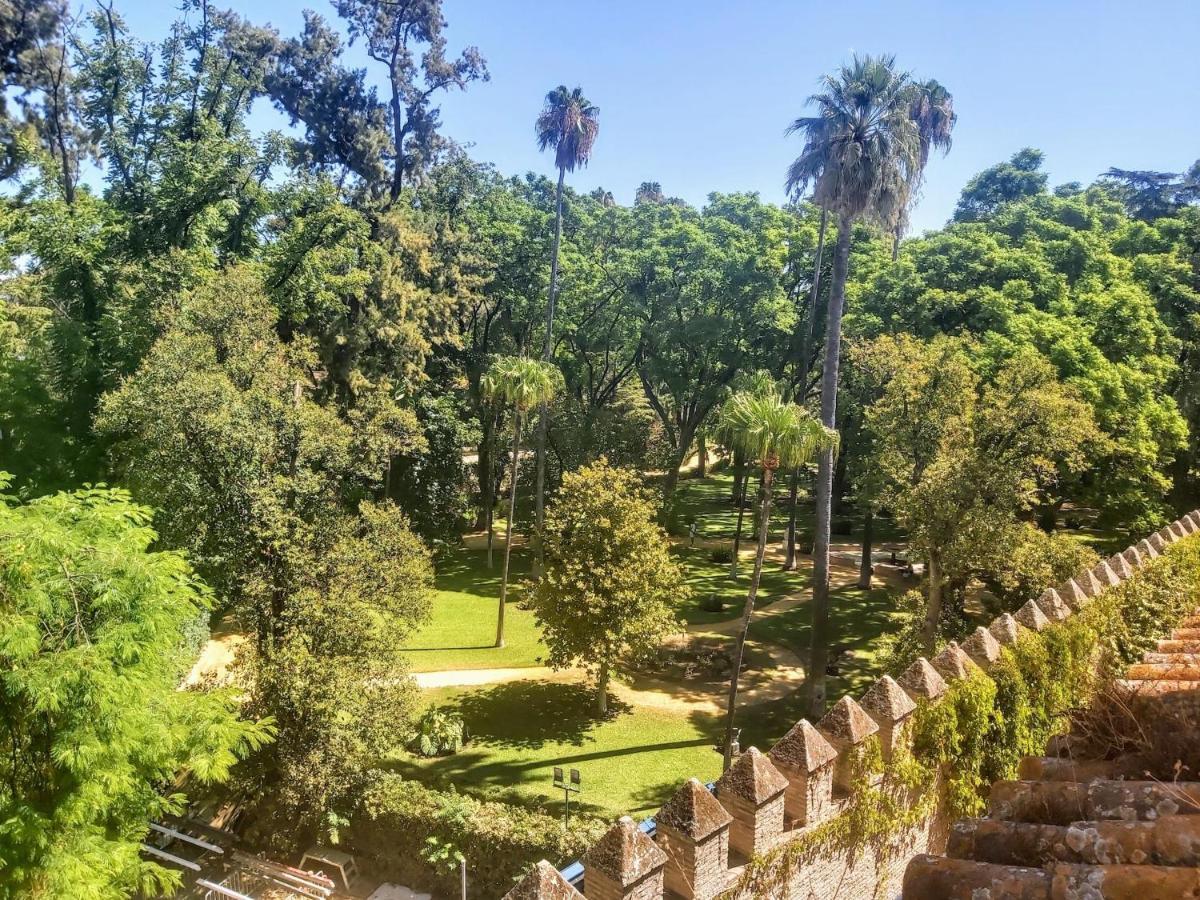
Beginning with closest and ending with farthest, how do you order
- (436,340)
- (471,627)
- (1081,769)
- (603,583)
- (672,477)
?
1. (1081,769)
2. (603,583)
3. (471,627)
4. (436,340)
5. (672,477)

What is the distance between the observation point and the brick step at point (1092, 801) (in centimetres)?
428

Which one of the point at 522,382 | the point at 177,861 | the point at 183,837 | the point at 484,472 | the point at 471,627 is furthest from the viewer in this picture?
the point at 484,472

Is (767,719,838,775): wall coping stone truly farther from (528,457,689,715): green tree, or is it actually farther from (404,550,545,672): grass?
(404,550,545,672): grass

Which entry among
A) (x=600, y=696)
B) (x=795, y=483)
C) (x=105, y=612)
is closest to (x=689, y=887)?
(x=105, y=612)

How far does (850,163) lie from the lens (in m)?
19.4

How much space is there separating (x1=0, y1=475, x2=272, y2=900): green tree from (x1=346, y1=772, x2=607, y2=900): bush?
5.55 m

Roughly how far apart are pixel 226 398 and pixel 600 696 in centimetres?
1293

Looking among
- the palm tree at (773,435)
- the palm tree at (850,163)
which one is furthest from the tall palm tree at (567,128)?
the palm tree at (773,435)

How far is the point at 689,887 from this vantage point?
6.50m

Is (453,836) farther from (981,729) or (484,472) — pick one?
(484,472)

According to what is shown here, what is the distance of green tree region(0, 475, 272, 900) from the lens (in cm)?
872

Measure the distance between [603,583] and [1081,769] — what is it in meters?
15.5

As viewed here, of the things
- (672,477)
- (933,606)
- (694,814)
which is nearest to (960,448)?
(933,606)

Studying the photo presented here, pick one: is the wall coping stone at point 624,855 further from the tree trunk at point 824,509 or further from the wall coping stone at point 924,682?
the tree trunk at point 824,509
